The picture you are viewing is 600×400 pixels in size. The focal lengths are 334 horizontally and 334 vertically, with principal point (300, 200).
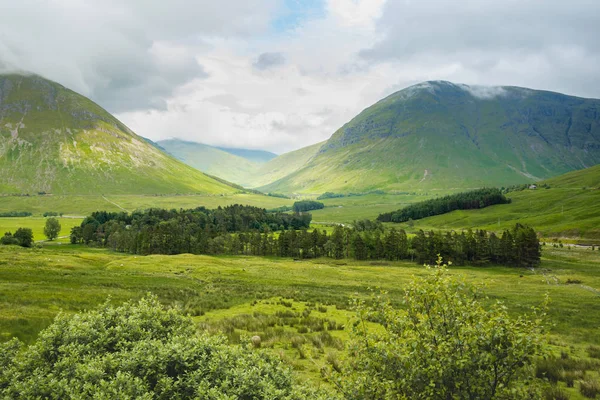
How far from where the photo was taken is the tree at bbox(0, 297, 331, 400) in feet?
34.3

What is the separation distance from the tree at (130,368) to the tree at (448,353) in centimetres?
239

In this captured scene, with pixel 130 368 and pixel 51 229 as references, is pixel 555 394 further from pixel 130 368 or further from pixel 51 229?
pixel 51 229

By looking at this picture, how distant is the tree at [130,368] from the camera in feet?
34.3

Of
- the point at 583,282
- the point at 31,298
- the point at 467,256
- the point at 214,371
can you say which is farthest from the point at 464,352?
the point at 467,256

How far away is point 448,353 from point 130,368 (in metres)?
10.6

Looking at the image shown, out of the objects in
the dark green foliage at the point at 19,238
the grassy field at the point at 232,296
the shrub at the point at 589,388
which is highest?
the shrub at the point at 589,388

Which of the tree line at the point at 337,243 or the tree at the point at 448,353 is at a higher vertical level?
the tree at the point at 448,353

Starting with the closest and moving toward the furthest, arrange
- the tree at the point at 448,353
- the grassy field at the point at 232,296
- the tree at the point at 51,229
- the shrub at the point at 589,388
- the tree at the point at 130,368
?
the tree at the point at 448,353
the tree at the point at 130,368
the shrub at the point at 589,388
the grassy field at the point at 232,296
the tree at the point at 51,229

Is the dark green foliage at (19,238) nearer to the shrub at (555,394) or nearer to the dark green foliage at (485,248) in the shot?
the dark green foliage at (485,248)

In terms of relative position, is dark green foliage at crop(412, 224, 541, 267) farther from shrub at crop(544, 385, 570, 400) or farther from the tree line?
shrub at crop(544, 385, 570, 400)

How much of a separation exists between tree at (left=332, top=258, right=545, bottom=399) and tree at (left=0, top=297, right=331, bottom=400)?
2.39m

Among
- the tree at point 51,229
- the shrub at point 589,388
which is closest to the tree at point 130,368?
the shrub at point 589,388

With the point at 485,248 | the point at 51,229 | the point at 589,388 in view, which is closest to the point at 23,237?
the point at 51,229

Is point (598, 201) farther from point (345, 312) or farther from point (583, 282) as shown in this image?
point (345, 312)
